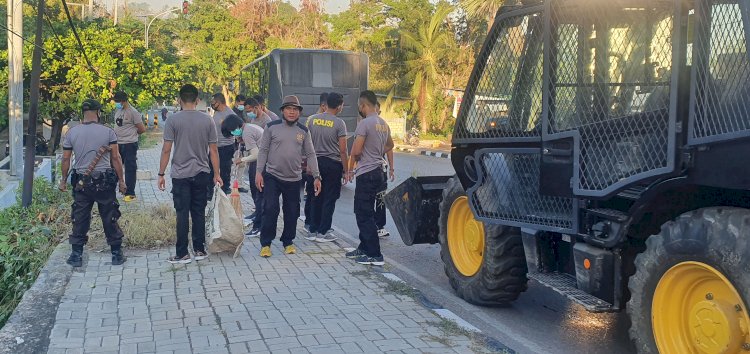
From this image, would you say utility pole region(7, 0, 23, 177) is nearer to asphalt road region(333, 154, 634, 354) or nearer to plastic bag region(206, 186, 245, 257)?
plastic bag region(206, 186, 245, 257)

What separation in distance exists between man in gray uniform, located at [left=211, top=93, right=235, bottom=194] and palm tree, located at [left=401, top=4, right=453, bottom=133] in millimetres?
22547

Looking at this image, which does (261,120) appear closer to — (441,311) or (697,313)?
(441,311)

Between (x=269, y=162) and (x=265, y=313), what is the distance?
2565 mm

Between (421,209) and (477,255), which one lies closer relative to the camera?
(477,255)

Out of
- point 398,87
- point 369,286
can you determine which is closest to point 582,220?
point 369,286

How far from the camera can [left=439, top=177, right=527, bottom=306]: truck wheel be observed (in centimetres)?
622

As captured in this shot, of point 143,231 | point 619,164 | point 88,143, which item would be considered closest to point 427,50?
point 143,231

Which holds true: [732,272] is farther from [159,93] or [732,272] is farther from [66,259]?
[159,93]

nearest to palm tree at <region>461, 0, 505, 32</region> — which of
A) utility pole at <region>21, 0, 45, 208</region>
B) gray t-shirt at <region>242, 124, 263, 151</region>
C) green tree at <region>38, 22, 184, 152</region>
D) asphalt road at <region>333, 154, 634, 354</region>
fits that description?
green tree at <region>38, 22, 184, 152</region>

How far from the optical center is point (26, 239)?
9266 millimetres

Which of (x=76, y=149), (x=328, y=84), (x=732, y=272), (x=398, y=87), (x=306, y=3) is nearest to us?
(x=732, y=272)

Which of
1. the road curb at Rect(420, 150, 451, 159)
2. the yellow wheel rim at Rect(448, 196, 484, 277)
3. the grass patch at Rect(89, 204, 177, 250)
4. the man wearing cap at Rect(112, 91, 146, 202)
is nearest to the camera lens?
the yellow wheel rim at Rect(448, 196, 484, 277)

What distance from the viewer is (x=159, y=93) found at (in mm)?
21312

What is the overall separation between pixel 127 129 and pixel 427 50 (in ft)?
77.6
